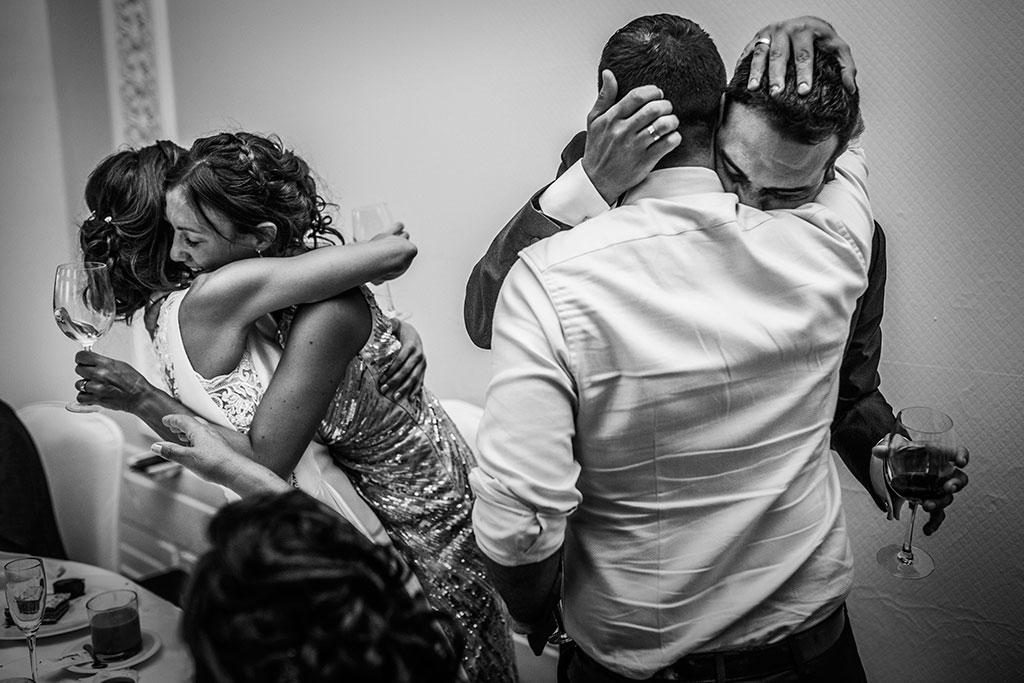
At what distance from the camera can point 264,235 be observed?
5.63 ft

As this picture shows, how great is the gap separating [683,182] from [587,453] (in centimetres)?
39

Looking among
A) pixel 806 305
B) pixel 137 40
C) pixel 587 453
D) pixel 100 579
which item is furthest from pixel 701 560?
pixel 137 40

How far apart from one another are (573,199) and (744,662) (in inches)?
27.2

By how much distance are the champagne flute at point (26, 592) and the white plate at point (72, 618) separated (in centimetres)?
24

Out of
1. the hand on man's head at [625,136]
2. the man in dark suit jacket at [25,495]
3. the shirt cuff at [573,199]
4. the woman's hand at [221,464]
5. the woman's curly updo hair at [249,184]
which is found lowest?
the man in dark suit jacket at [25,495]

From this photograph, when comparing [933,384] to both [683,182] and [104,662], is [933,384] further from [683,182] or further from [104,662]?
[104,662]

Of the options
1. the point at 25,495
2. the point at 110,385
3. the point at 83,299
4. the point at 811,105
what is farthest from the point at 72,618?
the point at 811,105

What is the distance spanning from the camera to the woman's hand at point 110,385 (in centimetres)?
167

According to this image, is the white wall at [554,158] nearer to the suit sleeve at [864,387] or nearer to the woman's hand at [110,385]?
the suit sleeve at [864,387]

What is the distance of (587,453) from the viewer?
1146mm

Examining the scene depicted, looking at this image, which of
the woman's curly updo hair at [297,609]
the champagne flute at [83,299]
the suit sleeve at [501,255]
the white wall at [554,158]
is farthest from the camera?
the white wall at [554,158]

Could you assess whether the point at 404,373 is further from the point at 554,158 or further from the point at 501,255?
the point at 554,158

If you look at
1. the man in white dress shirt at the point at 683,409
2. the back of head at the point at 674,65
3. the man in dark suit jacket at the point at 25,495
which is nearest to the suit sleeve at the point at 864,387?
the man in white dress shirt at the point at 683,409

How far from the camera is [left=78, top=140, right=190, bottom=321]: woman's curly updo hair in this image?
5.71ft
